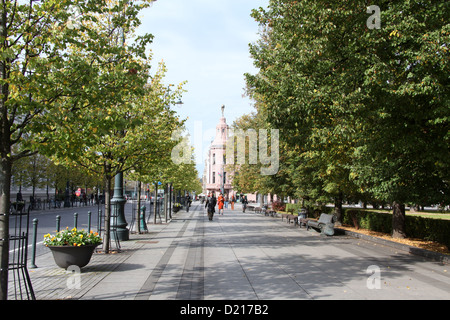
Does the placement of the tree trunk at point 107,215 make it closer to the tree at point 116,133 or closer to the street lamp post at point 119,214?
the tree at point 116,133

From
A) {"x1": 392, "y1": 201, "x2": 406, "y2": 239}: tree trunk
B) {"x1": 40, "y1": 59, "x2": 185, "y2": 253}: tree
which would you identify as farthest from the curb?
{"x1": 40, "y1": 59, "x2": 185, "y2": 253}: tree

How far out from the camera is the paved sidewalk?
7.15 metres

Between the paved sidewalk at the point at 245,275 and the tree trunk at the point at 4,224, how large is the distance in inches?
52.2

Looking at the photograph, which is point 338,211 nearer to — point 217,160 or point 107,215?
point 107,215

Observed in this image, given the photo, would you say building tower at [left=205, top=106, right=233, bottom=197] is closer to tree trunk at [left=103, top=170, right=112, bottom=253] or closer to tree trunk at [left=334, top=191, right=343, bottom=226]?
tree trunk at [left=334, top=191, right=343, bottom=226]

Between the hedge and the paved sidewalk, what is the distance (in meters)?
1.77

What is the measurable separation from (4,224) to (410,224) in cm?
1495

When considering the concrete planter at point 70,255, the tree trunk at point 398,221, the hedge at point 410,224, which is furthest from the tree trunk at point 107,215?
the tree trunk at point 398,221

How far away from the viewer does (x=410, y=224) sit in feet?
53.0

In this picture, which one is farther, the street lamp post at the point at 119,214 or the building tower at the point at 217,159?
the building tower at the point at 217,159

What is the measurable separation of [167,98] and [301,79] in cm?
659

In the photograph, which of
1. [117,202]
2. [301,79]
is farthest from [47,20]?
[117,202]

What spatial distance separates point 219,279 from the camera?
8461 mm

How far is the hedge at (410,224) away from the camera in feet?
44.6
